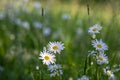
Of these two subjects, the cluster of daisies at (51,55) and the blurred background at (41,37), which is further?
the blurred background at (41,37)

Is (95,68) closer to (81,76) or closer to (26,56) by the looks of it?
(81,76)

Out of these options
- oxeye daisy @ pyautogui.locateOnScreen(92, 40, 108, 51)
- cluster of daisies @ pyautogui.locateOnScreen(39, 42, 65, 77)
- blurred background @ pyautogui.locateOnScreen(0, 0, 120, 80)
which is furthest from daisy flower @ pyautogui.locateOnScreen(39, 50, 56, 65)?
blurred background @ pyautogui.locateOnScreen(0, 0, 120, 80)

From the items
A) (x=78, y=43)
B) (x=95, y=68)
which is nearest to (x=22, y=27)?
(x=78, y=43)

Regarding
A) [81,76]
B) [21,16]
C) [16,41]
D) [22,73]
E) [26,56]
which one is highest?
[21,16]

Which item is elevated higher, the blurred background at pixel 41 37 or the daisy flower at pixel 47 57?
the blurred background at pixel 41 37

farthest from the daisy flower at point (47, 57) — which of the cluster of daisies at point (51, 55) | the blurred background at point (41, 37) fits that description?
the blurred background at point (41, 37)

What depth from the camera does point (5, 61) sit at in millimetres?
3643

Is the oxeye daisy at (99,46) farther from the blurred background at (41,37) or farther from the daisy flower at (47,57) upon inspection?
the blurred background at (41,37)

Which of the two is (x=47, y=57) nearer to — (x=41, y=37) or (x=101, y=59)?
(x=101, y=59)

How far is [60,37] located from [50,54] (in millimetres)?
2435

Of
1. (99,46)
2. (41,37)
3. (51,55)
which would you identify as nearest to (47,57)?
(51,55)

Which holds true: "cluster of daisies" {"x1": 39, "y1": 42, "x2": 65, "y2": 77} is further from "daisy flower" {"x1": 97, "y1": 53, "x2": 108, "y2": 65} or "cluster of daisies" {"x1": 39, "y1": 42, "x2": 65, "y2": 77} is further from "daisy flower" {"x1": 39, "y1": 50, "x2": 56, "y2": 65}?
"daisy flower" {"x1": 97, "y1": 53, "x2": 108, "y2": 65}

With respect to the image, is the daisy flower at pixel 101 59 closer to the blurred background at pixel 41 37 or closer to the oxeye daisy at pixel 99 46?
the oxeye daisy at pixel 99 46

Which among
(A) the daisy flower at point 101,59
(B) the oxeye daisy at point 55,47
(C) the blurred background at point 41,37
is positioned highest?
(C) the blurred background at point 41,37
